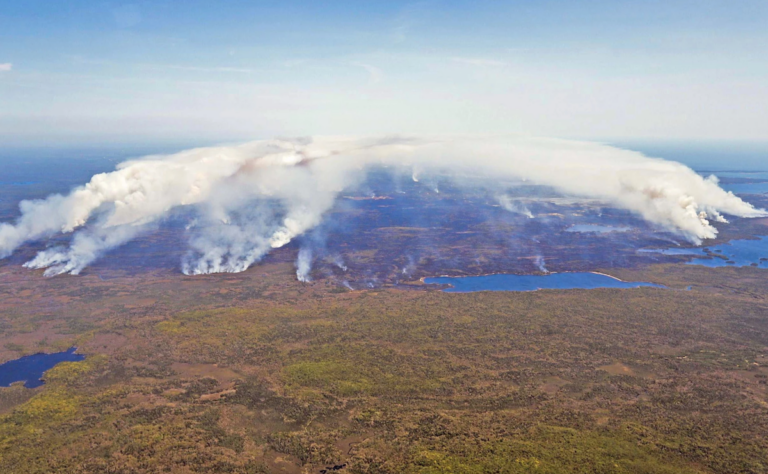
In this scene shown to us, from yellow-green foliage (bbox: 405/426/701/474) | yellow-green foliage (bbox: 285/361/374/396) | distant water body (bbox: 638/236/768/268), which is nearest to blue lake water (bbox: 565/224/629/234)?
distant water body (bbox: 638/236/768/268)

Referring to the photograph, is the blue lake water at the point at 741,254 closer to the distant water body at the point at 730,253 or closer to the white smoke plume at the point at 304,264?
the distant water body at the point at 730,253

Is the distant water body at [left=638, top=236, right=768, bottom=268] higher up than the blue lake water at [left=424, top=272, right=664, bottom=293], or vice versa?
the distant water body at [left=638, top=236, right=768, bottom=268]

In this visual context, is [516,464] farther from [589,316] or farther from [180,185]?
[180,185]

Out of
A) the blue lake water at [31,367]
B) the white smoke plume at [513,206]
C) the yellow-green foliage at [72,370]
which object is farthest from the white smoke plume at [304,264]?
the white smoke plume at [513,206]

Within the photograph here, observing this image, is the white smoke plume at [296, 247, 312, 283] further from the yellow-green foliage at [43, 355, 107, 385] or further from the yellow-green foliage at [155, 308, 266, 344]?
the yellow-green foliage at [43, 355, 107, 385]

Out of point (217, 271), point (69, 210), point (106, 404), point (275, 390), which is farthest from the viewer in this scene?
point (69, 210)

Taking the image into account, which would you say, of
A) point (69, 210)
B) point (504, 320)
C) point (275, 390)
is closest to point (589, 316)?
point (504, 320)
